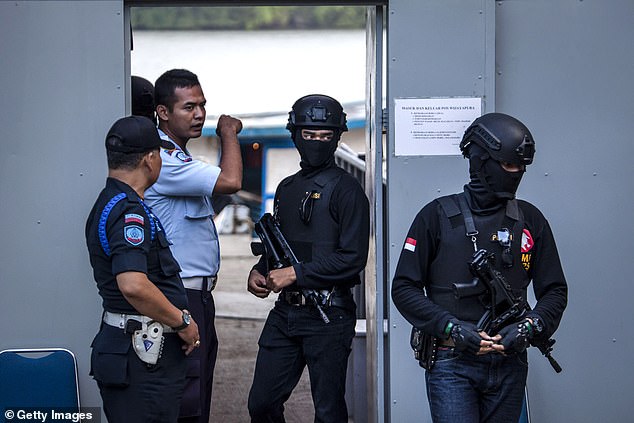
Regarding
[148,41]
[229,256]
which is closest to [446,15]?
[229,256]

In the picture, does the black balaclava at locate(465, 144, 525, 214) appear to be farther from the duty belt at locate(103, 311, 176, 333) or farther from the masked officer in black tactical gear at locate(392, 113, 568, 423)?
the duty belt at locate(103, 311, 176, 333)

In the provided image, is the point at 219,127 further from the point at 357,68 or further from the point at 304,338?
the point at 357,68

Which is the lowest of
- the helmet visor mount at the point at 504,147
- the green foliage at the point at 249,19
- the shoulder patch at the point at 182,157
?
the shoulder patch at the point at 182,157

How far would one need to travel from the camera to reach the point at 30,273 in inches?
191

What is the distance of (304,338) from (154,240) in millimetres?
1265

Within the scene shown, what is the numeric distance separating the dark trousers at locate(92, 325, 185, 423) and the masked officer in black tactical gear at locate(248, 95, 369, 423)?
1031 mm

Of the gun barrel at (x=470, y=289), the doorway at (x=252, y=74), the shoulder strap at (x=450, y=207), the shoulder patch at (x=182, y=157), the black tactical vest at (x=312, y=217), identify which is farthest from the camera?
the doorway at (x=252, y=74)

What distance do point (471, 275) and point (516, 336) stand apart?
30 cm

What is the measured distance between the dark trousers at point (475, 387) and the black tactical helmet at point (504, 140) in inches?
30.2

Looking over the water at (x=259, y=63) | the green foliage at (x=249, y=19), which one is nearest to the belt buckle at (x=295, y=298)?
the water at (x=259, y=63)

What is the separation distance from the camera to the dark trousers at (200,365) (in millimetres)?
4492

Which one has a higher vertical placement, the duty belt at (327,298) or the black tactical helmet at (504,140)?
the black tactical helmet at (504,140)

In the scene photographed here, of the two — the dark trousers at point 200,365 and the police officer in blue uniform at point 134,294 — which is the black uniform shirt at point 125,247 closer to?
the police officer in blue uniform at point 134,294

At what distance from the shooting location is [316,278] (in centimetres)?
471
